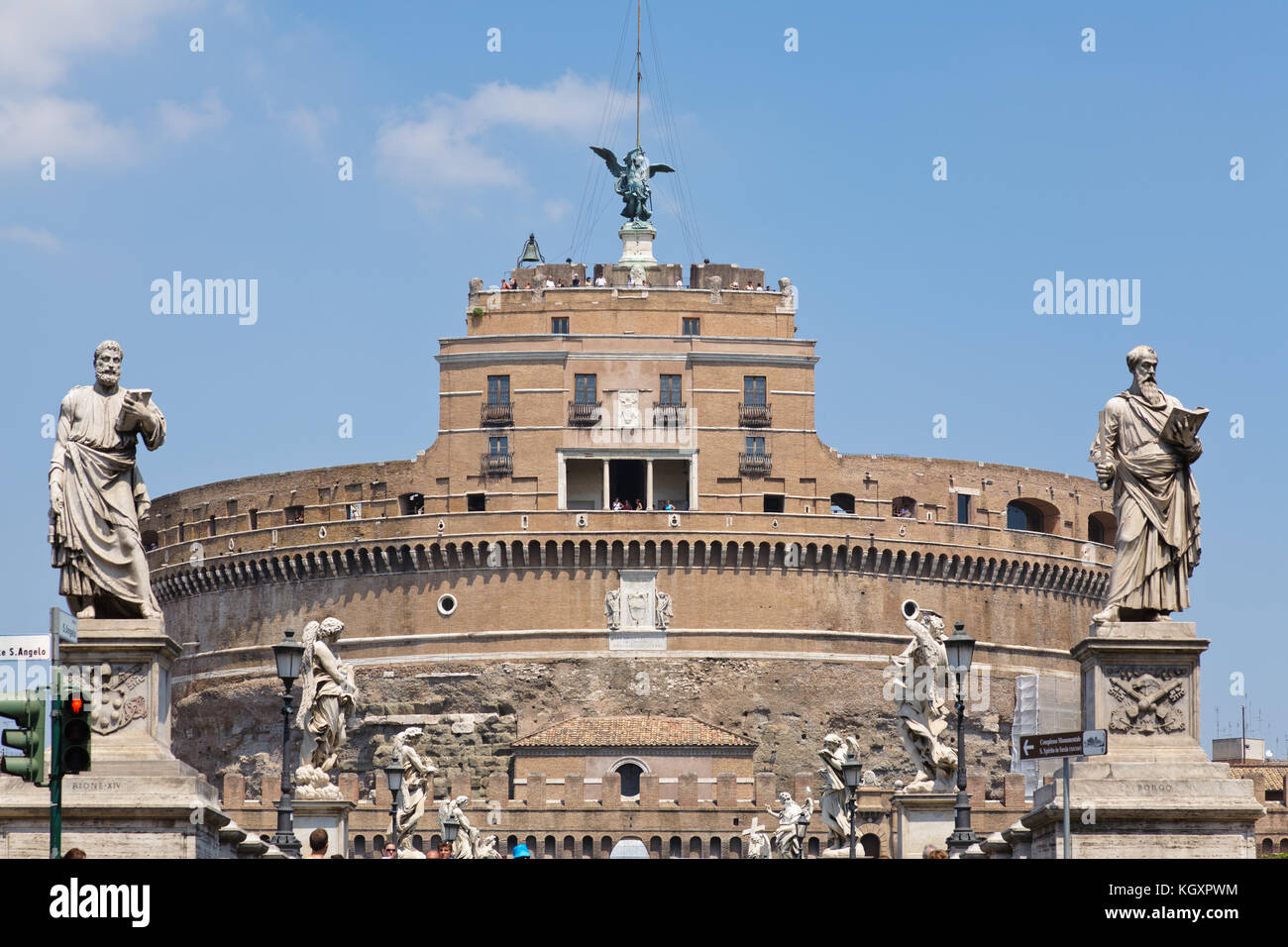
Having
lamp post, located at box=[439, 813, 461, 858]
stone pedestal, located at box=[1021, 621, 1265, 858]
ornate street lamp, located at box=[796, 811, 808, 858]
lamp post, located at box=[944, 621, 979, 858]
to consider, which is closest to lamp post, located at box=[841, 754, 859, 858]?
lamp post, located at box=[944, 621, 979, 858]

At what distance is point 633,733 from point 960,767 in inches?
2131

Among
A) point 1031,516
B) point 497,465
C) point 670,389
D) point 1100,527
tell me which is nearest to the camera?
point 497,465

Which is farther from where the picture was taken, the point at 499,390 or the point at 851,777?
the point at 499,390

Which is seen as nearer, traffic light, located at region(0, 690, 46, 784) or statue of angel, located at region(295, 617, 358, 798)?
traffic light, located at region(0, 690, 46, 784)

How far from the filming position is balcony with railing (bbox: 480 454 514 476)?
86.9 meters

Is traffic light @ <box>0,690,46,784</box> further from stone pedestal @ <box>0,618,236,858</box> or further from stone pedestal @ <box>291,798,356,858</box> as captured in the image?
stone pedestal @ <box>291,798,356,858</box>

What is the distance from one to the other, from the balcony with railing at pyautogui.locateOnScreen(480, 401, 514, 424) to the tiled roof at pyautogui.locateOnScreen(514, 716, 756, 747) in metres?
11.7

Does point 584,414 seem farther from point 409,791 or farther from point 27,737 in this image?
point 27,737

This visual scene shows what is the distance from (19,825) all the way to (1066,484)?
261 feet

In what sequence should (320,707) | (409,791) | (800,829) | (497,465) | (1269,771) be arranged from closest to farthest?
(320,707), (409,791), (800,829), (497,465), (1269,771)

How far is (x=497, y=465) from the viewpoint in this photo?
285ft

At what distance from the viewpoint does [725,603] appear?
85688 mm

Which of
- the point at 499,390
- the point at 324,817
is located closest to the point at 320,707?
the point at 324,817
